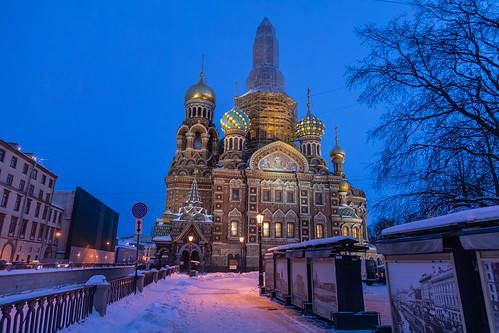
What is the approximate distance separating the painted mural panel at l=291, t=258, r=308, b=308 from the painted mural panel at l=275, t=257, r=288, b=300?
26.0 inches

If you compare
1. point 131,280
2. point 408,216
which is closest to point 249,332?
point 408,216

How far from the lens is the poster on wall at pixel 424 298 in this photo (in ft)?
16.0

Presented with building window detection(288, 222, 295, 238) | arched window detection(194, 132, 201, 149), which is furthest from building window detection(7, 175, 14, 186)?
building window detection(288, 222, 295, 238)

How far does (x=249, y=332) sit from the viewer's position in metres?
8.13

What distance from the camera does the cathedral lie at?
36594mm

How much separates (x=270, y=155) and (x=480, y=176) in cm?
3272

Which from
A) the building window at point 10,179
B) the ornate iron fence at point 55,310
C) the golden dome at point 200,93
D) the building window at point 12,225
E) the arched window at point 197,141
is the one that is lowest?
the ornate iron fence at point 55,310

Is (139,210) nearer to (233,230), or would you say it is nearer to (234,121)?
(233,230)

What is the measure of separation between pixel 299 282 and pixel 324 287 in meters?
2.27

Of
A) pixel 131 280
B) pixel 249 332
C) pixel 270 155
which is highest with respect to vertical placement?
pixel 270 155

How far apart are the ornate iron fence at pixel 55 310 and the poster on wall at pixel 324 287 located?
6.26 metres

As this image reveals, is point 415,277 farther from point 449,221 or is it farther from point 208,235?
point 208,235

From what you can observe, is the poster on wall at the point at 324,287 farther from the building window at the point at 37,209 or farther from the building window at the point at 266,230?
the building window at the point at 37,209

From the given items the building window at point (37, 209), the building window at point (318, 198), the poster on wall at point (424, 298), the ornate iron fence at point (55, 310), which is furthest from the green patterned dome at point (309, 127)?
the poster on wall at point (424, 298)
